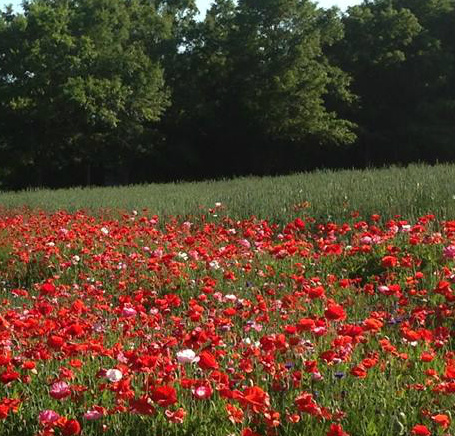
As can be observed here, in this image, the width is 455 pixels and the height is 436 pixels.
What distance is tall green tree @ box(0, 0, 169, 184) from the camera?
1203 inches

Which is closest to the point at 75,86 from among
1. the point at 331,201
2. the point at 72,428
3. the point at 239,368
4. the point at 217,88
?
the point at 217,88

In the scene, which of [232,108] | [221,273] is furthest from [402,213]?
[232,108]

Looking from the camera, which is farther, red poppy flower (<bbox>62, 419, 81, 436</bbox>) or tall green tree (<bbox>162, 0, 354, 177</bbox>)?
tall green tree (<bbox>162, 0, 354, 177</bbox>)

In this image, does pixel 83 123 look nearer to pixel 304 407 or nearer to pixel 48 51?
pixel 48 51

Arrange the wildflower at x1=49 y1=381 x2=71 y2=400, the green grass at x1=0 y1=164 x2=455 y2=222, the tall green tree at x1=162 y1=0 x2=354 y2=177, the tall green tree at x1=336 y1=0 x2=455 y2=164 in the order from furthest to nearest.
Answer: the tall green tree at x1=336 y1=0 x2=455 y2=164, the tall green tree at x1=162 y1=0 x2=354 y2=177, the green grass at x1=0 y1=164 x2=455 y2=222, the wildflower at x1=49 y1=381 x2=71 y2=400

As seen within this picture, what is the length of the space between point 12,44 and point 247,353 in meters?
31.3

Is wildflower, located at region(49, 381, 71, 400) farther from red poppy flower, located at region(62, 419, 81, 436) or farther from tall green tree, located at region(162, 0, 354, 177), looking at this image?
tall green tree, located at region(162, 0, 354, 177)

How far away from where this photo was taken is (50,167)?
118 ft

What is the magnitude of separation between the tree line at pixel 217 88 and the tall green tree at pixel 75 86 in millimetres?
69

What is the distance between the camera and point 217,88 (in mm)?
36938

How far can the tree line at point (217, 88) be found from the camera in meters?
31.5

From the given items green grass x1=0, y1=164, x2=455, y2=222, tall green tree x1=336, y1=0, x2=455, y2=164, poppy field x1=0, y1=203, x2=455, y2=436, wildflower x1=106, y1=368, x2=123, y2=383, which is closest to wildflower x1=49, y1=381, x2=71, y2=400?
poppy field x1=0, y1=203, x2=455, y2=436

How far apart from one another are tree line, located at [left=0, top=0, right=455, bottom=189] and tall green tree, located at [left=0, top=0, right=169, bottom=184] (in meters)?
Answer: 0.07

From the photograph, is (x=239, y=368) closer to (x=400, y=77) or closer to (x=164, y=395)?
(x=164, y=395)
